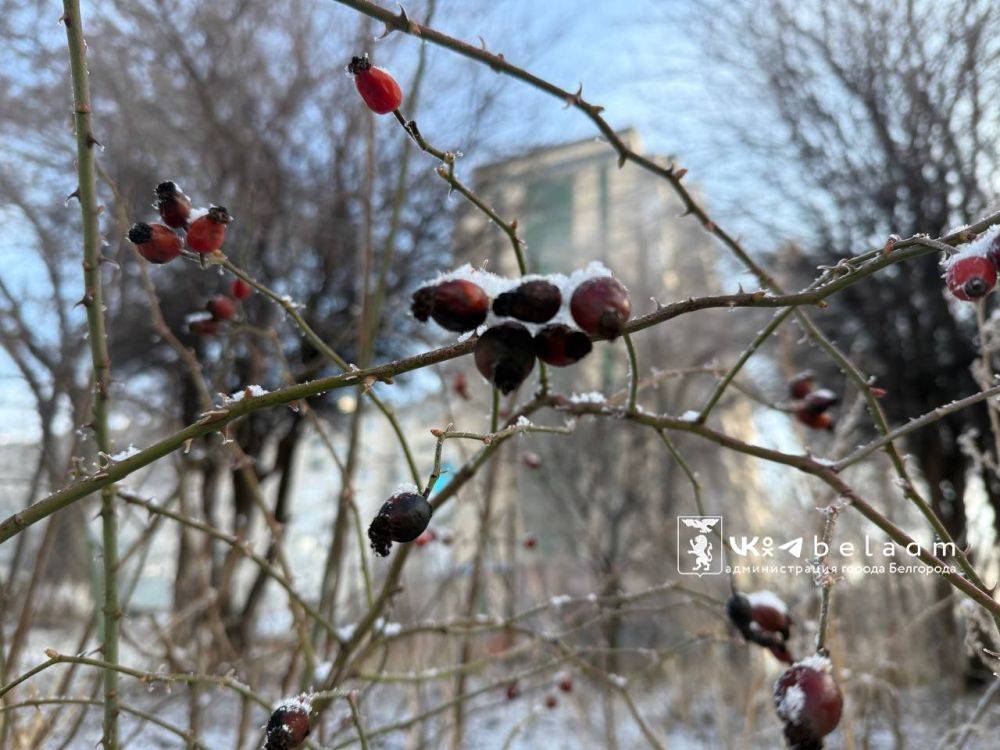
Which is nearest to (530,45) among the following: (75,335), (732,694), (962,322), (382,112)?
(962,322)

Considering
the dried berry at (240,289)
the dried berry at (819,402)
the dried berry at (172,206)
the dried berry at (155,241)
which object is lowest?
the dried berry at (819,402)

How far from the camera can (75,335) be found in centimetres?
216

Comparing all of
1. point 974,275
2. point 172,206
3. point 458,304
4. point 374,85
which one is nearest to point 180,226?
point 172,206

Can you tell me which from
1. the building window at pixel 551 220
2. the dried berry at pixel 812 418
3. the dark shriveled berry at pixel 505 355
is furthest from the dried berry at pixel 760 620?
the building window at pixel 551 220

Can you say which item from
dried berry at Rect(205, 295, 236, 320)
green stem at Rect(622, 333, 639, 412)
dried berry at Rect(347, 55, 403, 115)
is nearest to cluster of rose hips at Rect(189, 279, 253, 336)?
dried berry at Rect(205, 295, 236, 320)

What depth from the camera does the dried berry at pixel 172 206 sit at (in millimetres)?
694

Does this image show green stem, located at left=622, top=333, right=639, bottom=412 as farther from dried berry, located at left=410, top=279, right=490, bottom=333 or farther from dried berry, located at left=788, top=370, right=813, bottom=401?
dried berry, located at left=788, top=370, right=813, bottom=401

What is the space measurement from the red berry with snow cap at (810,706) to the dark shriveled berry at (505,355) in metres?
0.31

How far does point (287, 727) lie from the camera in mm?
576

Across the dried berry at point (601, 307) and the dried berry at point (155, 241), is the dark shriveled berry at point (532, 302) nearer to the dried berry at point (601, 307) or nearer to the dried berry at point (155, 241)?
the dried berry at point (601, 307)

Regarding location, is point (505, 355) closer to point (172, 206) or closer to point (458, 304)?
point (458, 304)

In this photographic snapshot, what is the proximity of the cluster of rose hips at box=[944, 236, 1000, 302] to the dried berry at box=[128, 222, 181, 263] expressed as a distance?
2.06ft

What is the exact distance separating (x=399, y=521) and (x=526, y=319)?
17 centimetres

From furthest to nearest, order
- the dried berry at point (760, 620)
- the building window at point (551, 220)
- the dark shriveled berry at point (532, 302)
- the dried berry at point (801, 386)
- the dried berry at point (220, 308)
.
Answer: the building window at point (551, 220)
the dried berry at point (801, 386)
the dried berry at point (220, 308)
the dried berry at point (760, 620)
the dark shriveled berry at point (532, 302)
